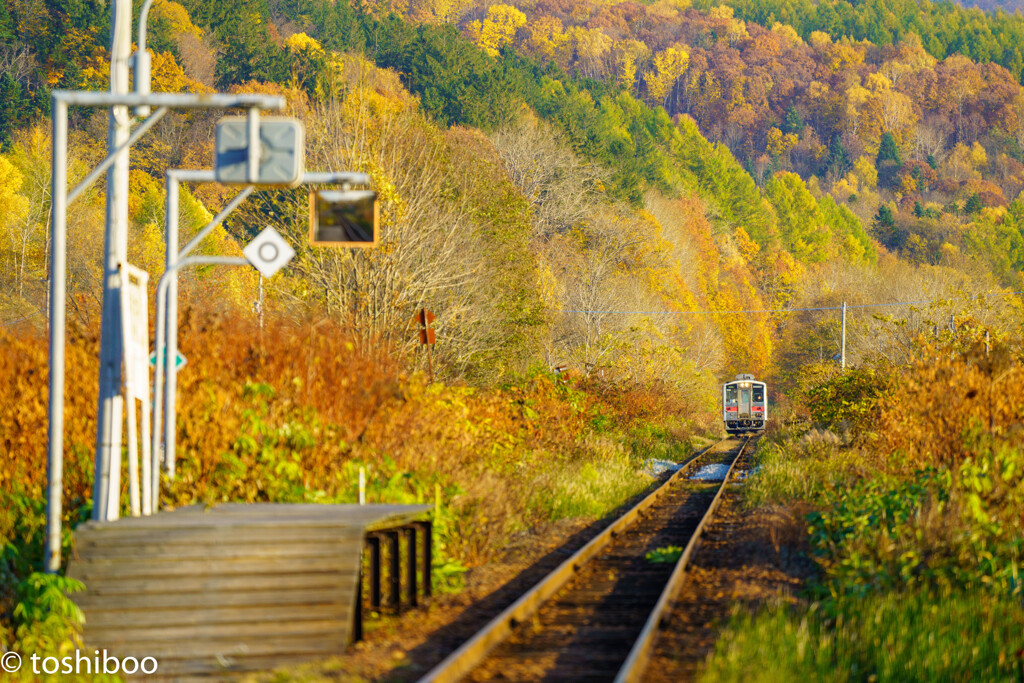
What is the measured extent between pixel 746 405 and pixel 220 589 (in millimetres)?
43722

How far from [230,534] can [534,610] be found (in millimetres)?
2825

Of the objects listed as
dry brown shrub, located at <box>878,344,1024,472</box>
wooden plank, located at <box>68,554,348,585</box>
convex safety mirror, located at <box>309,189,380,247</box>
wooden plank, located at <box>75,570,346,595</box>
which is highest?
convex safety mirror, located at <box>309,189,380,247</box>

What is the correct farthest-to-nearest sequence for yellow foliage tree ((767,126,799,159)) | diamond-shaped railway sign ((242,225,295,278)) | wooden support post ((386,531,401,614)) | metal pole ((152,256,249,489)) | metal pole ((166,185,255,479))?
yellow foliage tree ((767,126,799,159))
diamond-shaped railway sign ((242,225,295,278))
metal pole ((166,185,255,479))
metal pole ((152,256,249,489))
wooden support post ((386,531,401,614))

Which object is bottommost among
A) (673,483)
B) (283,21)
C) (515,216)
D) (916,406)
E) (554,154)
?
(673,483)

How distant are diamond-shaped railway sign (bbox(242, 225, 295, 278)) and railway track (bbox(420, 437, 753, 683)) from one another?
4.64m

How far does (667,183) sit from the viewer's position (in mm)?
83438

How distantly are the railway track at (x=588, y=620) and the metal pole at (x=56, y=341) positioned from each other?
3.88 m

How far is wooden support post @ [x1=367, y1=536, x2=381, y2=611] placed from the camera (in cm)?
970

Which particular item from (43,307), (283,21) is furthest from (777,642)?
(283,21)

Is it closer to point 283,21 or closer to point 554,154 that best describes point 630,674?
point 554,154

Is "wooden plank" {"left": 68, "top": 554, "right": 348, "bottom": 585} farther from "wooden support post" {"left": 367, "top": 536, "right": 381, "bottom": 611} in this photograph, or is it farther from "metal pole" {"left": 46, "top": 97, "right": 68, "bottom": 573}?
"metal pole" {"left": 46, "top": 97, "right": 68, "bottom": 573}

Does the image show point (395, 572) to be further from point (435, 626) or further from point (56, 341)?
point (56, 341)

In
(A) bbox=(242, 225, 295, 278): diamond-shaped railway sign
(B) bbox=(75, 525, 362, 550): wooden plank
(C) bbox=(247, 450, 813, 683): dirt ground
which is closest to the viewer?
(C) bbox=(247, 450, 813, 683): dirt ground

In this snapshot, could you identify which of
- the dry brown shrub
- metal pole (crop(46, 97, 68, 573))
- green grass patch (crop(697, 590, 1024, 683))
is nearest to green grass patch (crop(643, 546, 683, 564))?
green grass patch (crop(697, 590, 1024, 683))
